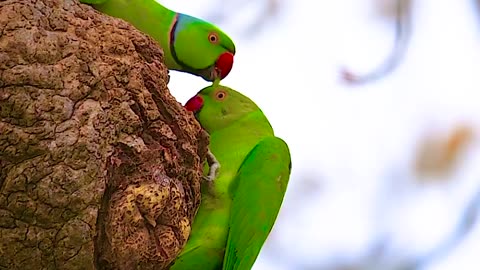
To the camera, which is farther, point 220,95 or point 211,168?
point 220,95

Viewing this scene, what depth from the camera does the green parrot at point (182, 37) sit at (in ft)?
4.62

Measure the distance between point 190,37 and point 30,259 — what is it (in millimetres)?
627

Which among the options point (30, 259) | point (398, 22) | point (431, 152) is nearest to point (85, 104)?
point (30, 259)

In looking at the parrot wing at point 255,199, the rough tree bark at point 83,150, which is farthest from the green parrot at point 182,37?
the rough tree bark at point 83,150

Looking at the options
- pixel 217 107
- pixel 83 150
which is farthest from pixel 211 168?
pixel 83 150

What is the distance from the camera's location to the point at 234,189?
146 centimetres

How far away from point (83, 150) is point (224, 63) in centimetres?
60

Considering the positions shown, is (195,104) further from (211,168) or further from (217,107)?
(211,168)

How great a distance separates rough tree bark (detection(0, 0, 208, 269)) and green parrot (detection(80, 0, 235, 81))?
0.33m

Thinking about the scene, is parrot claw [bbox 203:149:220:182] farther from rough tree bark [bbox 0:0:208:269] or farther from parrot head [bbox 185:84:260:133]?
rough tree bark [bbox 0:0:208:269]

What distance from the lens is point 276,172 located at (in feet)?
4.82

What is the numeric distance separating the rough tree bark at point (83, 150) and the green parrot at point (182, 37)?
1.10 ft

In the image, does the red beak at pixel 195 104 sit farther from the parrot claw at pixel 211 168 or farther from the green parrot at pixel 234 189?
the parrot claw at pixel 211 168

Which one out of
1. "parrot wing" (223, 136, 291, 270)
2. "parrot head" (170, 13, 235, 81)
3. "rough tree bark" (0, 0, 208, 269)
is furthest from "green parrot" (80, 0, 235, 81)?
"rough tree bark" (0, 0, 208, 269)
